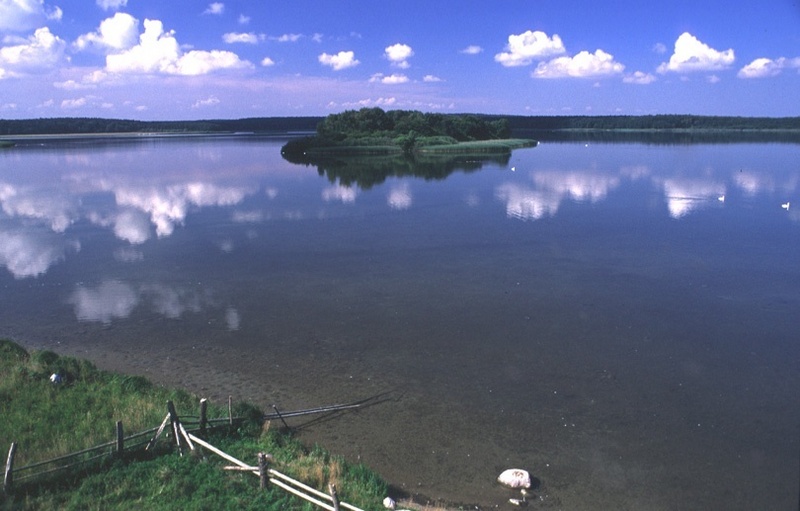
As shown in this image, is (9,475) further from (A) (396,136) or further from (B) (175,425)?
(A) (396,136)

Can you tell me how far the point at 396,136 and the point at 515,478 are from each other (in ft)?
275

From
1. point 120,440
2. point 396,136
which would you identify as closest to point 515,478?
point 120,440

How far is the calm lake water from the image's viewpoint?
988 centimetres

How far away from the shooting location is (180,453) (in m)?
8.89

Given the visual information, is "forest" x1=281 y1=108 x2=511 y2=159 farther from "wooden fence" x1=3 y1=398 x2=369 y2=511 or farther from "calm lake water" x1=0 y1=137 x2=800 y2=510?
"wooden fence" x1=3 y1=398 x2=369 y2=511

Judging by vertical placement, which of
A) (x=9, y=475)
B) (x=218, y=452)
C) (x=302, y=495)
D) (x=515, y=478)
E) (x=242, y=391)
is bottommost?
(x=515, y=478)

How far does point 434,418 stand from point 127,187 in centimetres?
4028

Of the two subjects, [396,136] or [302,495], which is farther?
[396,136]

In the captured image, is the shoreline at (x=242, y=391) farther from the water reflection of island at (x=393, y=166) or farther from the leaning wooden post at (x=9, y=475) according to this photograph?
the water reflection of island at (x=393, y=166)

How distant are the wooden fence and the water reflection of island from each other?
116ft

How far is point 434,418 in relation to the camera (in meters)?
11.1

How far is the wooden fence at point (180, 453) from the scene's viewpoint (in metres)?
7.78

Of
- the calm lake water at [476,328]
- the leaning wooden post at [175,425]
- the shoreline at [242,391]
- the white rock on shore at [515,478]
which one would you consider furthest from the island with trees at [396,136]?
the white rock on shore at [515,478]

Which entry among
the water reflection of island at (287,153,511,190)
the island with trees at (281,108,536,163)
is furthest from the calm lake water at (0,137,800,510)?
the island with trees at (281,108,536,163)
